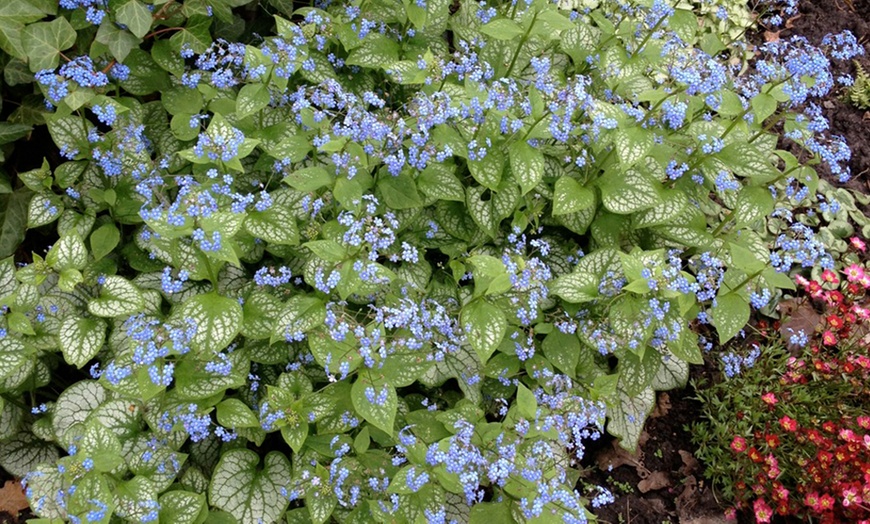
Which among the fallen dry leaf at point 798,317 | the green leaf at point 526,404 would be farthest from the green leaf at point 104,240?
the fallen dry leaf at point 798,317

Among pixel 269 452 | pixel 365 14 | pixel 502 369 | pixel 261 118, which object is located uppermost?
pixel 365 14

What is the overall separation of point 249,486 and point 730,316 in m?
2.39

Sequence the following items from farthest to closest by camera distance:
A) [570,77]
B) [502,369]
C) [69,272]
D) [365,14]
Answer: [570,77] < [365,14] < [502,369] < [69,272]

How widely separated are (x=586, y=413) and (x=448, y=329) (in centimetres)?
72

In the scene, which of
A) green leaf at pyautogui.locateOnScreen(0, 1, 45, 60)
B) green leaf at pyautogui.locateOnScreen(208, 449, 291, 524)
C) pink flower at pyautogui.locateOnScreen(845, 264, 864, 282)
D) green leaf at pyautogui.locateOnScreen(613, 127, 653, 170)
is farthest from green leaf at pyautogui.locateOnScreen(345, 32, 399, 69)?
pink flower at pyautogui.locateOnScreen(845, 264, 864, 282)

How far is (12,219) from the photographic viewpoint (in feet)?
13.2

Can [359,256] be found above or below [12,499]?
above

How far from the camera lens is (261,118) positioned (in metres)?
3.94

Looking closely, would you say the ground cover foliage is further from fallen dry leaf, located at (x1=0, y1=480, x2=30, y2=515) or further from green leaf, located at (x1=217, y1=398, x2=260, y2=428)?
fallen dry leaf, located at (x1=0, y1=480, x2=30, y2=515)

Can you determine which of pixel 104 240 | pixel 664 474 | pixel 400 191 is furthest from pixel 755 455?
pixel 104 240

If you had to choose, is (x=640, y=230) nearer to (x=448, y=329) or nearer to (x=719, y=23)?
(x=448, y=329)

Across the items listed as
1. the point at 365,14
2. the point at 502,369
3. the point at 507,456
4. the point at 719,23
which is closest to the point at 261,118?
the point at 365,14

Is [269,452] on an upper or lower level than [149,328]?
lower

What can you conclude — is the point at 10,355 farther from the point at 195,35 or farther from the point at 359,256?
the point at 195,35
